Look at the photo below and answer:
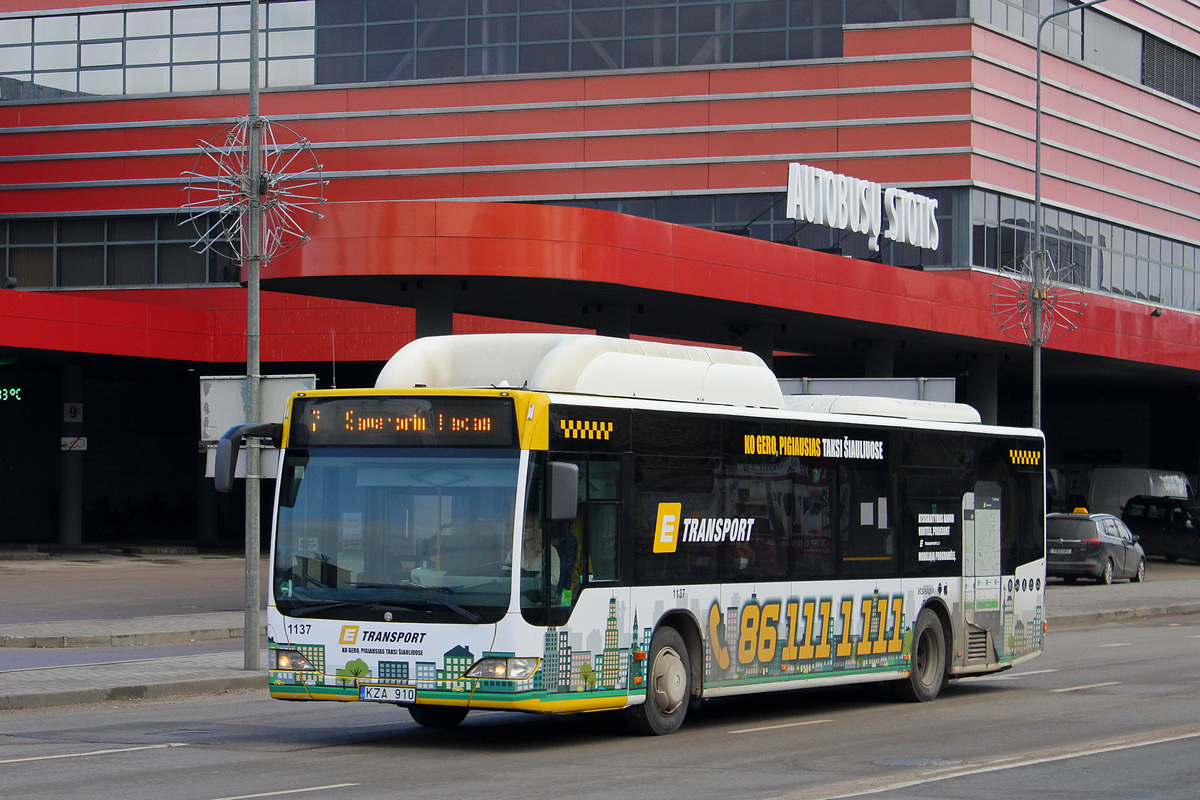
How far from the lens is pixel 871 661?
14.0m

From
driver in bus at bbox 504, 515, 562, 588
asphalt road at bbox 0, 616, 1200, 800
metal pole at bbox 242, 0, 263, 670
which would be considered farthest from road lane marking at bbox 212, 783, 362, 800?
metal pole at bbox 242, 0, 263, 670

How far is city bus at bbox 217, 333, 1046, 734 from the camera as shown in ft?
35.3

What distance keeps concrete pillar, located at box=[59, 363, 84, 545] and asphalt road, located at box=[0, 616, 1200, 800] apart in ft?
101

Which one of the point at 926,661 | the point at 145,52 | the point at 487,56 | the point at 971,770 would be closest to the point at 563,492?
the point at 971,770

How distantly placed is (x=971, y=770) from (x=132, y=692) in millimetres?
8513

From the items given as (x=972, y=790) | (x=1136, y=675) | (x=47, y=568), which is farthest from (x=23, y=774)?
(x=47, y=568)

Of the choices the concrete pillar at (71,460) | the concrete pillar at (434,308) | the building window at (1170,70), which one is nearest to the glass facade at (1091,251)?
the building window at (1170,70)

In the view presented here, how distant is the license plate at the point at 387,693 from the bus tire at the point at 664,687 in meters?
1.81

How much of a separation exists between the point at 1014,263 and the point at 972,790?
36653 mm

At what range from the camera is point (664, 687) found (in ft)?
38.9

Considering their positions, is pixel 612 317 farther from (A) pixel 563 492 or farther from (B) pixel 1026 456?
(A) pixel 563 492

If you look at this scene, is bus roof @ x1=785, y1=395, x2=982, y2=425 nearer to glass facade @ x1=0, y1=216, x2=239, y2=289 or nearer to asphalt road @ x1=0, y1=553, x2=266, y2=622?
asphalt road @ x1=0, y1=553, x2=266, y2=622

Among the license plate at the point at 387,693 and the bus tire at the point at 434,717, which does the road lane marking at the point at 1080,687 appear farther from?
the license plate at the point at 387,693

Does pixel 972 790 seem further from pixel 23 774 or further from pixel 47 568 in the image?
pixel 47 568
